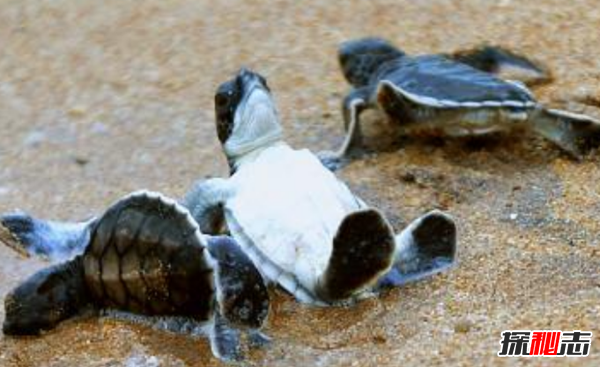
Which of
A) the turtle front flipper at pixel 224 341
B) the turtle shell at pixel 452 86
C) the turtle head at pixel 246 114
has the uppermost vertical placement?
the turtle head at pixel 246 114

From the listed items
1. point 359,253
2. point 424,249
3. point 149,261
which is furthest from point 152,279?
point 424,249

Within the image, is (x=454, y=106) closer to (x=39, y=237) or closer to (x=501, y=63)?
(x=501, y=63)

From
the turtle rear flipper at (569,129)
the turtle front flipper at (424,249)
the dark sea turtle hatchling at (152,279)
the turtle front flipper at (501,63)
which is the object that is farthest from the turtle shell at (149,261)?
the turtle front flipper at (501,63)

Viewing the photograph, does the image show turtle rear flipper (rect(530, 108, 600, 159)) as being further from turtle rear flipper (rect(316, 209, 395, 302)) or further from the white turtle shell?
turtle rear flipper (rect(316, 209, 395, 302))

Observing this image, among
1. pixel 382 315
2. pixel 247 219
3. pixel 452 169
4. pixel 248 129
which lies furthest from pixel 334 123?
pixel 382 315

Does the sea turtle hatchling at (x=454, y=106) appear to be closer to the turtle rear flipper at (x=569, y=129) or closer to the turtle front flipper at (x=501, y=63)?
the turtle rear flipper at (x=569, y=129)

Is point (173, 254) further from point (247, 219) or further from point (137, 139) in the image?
point (137, 139)
